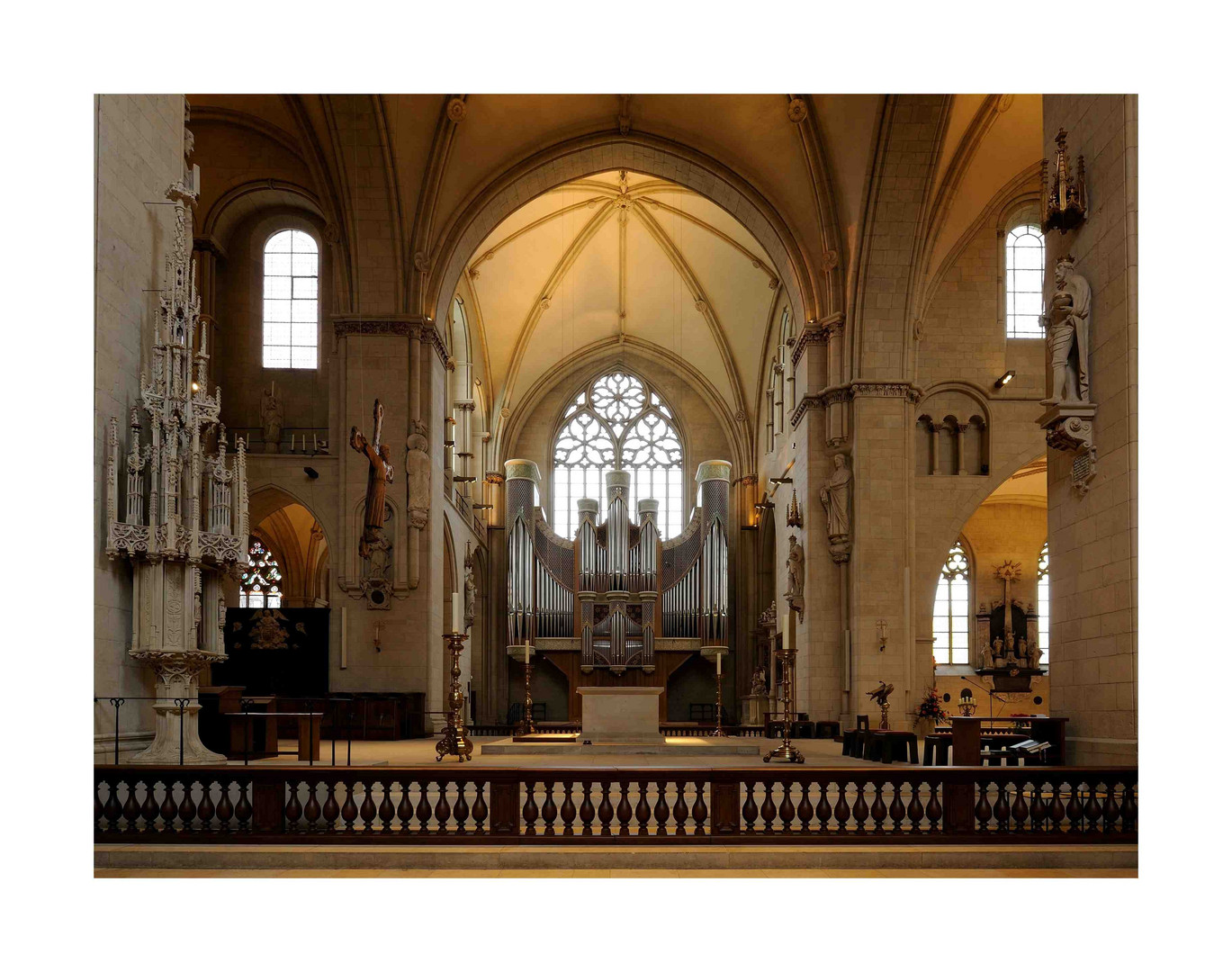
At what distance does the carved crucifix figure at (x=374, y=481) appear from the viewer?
1506 centimetres

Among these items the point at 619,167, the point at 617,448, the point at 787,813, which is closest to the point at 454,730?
the point at 787,813

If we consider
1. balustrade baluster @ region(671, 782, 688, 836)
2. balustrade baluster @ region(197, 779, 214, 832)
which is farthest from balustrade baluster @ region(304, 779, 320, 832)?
balustrade baluster @ region(671, 782, 688, 836)

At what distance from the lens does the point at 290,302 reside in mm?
21281

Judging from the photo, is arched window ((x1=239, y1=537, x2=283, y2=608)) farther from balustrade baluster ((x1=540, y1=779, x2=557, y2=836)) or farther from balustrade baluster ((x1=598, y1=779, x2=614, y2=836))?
balustrade baluster ((x1=598, y1=779, x2=614, y2=836))

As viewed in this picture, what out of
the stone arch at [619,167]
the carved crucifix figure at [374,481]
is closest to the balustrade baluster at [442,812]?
the carved crucifix figure at [374,481]

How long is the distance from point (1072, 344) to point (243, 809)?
6.76 meters

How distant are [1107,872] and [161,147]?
28.7 feet

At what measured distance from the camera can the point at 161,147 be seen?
1003 centimetres

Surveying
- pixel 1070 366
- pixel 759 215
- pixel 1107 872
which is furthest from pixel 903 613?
pixel 1107 872

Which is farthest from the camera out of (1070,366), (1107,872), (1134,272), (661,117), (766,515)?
(766,515)

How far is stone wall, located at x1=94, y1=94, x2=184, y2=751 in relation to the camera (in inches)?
345

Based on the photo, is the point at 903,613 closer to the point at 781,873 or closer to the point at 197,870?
the point at 781,873

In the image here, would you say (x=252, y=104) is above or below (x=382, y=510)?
above

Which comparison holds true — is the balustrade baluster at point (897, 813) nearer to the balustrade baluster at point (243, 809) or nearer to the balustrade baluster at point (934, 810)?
the balustrade baluster at point (934, 810)
